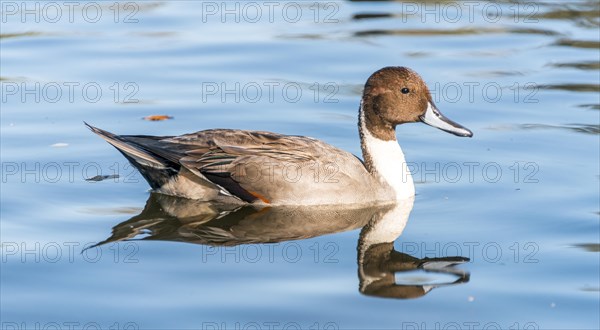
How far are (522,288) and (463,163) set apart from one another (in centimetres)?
318

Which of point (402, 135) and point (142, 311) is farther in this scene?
point (402, 135)

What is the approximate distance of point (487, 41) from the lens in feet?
51.5

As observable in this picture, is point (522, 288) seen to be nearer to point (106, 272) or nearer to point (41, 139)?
point (106, 272)

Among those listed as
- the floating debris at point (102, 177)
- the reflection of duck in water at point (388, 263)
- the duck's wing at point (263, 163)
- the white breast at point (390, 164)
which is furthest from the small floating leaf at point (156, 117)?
the reflection of duck in water at point (388, 263)

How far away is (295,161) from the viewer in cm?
984

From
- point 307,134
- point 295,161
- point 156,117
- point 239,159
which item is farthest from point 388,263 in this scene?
point 156,117

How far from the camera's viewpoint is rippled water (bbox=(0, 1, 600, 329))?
25.0 feet

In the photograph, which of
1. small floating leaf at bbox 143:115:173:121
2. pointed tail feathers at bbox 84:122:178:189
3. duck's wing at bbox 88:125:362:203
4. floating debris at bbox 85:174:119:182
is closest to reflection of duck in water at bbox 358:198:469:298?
duck's wing at bbox 88:125:362:203

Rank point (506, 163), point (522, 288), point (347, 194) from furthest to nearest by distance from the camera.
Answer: point (506, 163) → point (347, 194) → point (522, 288)

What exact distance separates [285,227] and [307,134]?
2.58m

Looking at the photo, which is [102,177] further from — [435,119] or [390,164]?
[435,119]

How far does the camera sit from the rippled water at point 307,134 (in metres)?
7.63

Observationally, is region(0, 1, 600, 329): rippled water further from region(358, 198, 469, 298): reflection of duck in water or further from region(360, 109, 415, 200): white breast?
region(360, 109, 415, 200): white breast

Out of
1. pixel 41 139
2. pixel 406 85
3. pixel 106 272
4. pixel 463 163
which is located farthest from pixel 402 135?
pixel 106 272
